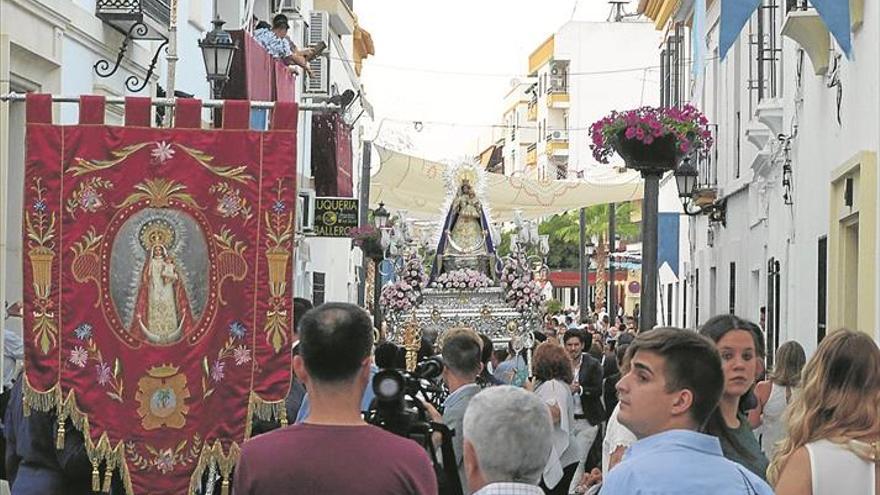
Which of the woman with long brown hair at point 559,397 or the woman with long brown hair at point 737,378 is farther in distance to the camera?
the woman with long brown hair at point 559,397

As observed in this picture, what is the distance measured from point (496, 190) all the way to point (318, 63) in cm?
645

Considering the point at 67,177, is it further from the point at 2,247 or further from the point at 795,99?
the point at 795,99

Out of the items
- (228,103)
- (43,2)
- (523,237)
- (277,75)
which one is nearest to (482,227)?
(523,237)

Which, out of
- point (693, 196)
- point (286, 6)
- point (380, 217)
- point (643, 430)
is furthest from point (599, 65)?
point (643, 430)

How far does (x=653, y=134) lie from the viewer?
18.0 metres

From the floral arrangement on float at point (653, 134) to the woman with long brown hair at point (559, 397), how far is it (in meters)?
6.06

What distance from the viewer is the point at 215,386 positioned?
8.39m

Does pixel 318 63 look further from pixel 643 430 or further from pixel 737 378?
pixel 643 430

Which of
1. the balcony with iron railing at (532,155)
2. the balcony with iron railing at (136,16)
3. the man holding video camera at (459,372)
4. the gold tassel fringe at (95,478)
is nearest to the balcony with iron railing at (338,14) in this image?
the balcony with iron railing at (136,16)

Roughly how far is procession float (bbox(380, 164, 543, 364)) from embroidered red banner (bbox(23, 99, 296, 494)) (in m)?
15.7

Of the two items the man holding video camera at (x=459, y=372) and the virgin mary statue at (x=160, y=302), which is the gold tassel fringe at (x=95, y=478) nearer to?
the virgin mary statue at (x=160, y=302)

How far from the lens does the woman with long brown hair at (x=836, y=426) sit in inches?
231

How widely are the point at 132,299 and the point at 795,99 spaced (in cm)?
1151

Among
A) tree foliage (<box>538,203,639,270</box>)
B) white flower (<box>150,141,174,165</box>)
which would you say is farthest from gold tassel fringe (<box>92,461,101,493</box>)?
tree foliage (<box>538,203,639,270</box>)
